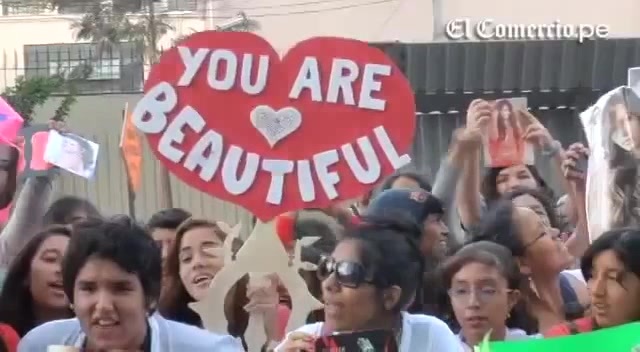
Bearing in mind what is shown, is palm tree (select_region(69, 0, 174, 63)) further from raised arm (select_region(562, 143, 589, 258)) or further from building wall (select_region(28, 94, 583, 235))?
raised arm (select_region(562, 143, 589, 258))

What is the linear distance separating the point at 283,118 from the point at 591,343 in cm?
95

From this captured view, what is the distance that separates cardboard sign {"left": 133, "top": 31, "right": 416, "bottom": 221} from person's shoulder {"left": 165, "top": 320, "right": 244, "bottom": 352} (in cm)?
42

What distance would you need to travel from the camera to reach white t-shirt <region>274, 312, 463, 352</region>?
2980 millimetres

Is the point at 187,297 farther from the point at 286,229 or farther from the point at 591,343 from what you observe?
the point at 591,343

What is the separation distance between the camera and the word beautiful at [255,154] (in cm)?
330

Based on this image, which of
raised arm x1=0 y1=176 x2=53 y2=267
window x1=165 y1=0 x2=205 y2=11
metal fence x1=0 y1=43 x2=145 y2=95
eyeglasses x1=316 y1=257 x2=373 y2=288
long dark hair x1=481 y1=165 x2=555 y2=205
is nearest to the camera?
eyeglasses x1=316 y1=257 x2=373 y2=288

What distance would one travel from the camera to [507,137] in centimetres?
431

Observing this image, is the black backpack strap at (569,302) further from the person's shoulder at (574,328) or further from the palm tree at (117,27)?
the palm tree at (117,27)

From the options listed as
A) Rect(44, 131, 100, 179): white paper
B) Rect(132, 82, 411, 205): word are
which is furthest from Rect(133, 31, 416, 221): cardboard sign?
Rect(44, 131, 100, 179): white paper

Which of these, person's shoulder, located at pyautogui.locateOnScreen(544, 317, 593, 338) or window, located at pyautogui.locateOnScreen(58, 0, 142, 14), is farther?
window, located at pyautogui.locateOnScreen(58, 0, 142, 14)

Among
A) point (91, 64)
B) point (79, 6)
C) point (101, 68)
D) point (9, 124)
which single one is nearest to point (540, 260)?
point (9, 124)

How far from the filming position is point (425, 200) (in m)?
3.81

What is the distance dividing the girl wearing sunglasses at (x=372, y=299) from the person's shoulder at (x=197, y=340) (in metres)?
0.11

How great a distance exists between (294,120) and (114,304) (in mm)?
771
